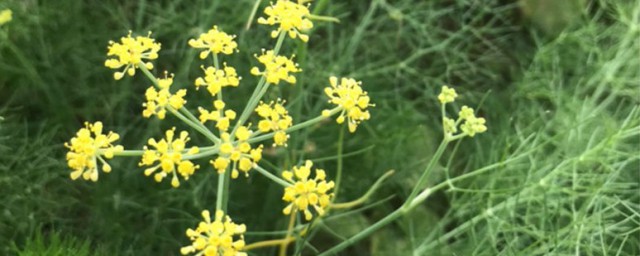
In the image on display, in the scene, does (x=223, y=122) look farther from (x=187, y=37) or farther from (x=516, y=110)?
(x=516, y=110)

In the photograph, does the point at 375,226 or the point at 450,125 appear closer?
the point at 450,125

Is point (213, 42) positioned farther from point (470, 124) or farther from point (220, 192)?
point (470, 124)

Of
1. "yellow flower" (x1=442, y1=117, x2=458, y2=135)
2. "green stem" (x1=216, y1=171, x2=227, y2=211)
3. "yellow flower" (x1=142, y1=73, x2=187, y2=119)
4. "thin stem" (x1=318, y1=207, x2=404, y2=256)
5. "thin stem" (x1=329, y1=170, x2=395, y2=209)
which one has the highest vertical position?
"yellow flower" (x1=142, y1=73, x2=187, y2=119)

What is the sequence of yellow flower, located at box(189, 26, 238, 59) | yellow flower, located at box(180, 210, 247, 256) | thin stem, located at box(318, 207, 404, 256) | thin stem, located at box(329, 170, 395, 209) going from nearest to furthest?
yellow flower, located at box(180, 210, 247, 256), yellow flower, located at box(189, 26, 238, 59), thin stem, located at box(318, 207, 404, 256), thin stem, located at box(329, 170, 395, 209)

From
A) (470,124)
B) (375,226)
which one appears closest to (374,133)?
(375,226)

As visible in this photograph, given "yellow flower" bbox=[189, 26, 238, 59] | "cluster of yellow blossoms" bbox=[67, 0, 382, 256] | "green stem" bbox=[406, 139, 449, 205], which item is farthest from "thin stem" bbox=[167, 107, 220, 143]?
"green stem" bbox=[406, 139, 449, 205]

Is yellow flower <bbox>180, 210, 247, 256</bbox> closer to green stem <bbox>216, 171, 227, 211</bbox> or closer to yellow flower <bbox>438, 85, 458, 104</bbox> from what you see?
green stem <bbox>216, 171, 227, 211</bbox>

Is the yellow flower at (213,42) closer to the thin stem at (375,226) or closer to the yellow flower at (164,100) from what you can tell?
the yellow flower at (164,100)

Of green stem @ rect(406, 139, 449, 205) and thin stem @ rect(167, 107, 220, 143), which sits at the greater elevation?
thin stem @ rect(167, 107, 220, 143)
